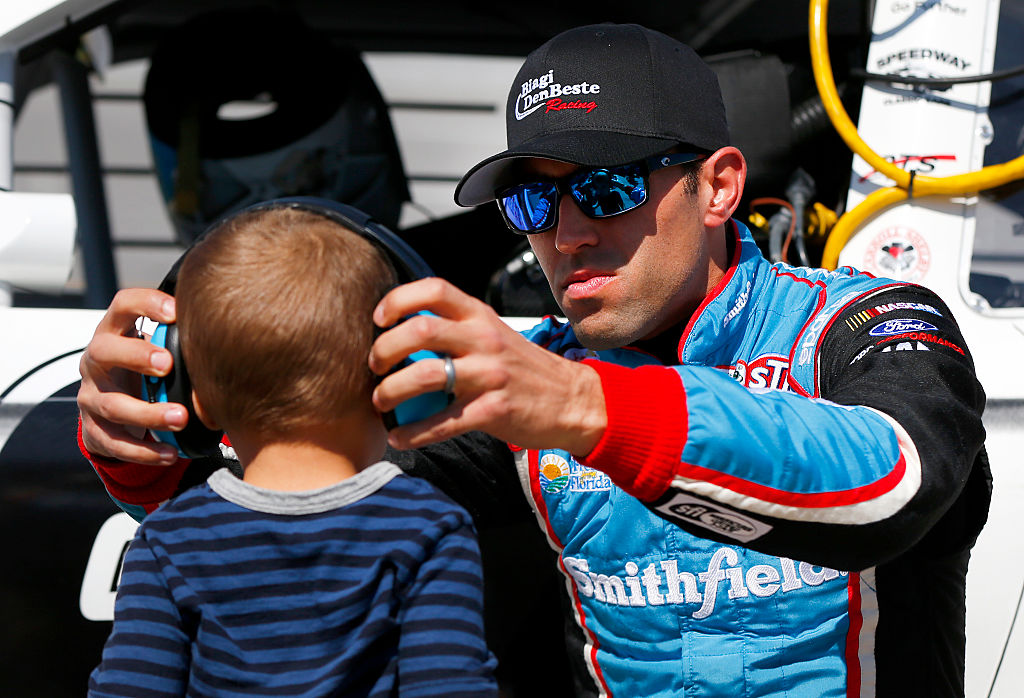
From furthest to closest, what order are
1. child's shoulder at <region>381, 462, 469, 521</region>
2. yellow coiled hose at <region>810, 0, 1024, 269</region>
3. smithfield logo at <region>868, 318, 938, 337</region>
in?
yellow coiled hose at <region>810, 0, 1024, 269</region>, smithfield logo at <region>868, 318, 938, 337</region>, child's shoulder at <region>381, 462, 469, 521</region>

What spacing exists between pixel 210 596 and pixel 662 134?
0.88 metres

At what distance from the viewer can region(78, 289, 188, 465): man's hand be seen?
3.23 ft

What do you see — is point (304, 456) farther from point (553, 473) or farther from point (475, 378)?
point (553, 473)

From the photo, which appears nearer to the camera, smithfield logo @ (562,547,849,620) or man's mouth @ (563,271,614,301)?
smithfield logo @ (562,547,849,620)

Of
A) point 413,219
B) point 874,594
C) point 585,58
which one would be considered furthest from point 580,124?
point 413,219

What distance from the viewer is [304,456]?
971mm

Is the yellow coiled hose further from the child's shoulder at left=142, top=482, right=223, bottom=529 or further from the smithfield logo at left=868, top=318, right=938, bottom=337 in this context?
the child's shoulder at left=142, top=482, right=223, bottom=529

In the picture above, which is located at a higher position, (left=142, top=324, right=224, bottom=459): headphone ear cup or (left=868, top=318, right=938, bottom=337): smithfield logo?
(left=142, top=324, right=224, bottom=459): headphone ear cup

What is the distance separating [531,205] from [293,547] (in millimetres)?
707

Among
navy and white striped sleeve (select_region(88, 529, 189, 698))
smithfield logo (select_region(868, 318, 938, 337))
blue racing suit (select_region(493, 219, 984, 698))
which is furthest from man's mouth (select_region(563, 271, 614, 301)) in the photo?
navy and white striped sleeve (select_region(88, 529, 189, 698))

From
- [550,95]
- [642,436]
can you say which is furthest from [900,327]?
[550,95]

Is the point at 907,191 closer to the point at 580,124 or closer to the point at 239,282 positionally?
the point at 580,124

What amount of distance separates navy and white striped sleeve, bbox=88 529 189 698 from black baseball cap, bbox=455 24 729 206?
0.76 meters

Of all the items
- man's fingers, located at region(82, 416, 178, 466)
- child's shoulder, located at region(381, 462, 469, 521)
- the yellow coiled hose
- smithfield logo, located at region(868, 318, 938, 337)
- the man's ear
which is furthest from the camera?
the yellow coiled hose
